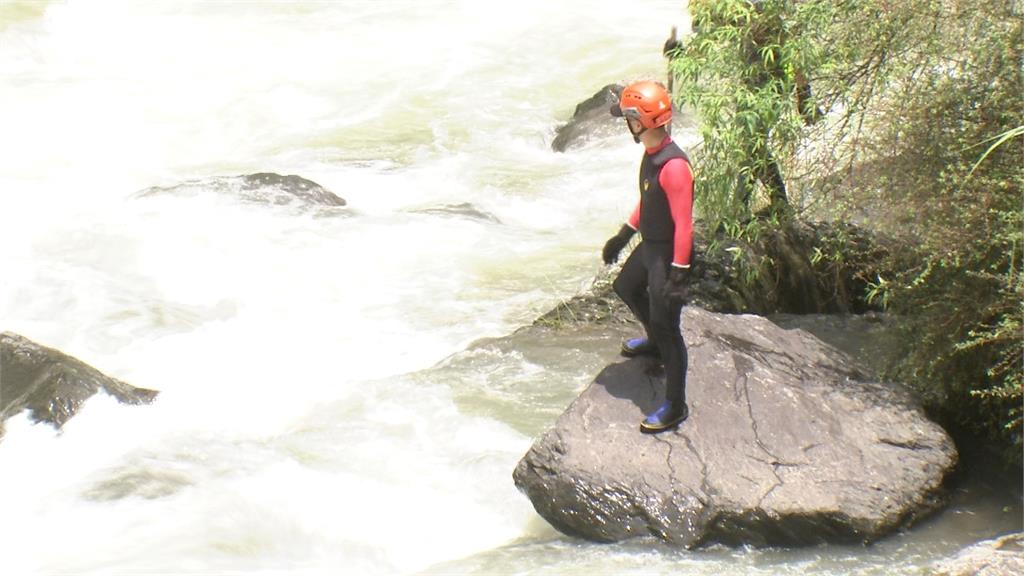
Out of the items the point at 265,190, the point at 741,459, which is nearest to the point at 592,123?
the point at 265,190

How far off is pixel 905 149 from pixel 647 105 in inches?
70.2

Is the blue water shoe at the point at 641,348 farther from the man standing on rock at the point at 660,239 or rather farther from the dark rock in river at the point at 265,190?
the dark rock in river at the point at 265,190

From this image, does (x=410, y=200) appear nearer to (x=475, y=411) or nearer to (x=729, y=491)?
(x=475, y=411)

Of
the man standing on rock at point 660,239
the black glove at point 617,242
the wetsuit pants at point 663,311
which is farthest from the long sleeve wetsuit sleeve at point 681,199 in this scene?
the black glove at point 617,242

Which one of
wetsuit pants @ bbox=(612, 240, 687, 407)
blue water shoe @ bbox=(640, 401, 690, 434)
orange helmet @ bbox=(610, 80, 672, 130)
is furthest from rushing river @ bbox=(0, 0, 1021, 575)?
orange helmet @ bbox=(610, 80, 672, 130)

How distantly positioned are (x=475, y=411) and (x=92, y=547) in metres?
2.23

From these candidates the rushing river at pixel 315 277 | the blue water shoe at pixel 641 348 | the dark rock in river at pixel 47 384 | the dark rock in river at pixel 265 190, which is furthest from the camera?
the dark rock in river at pixel 265 190

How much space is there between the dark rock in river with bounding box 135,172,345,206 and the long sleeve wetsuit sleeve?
6.34m

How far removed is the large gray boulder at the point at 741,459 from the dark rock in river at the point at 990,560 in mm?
714

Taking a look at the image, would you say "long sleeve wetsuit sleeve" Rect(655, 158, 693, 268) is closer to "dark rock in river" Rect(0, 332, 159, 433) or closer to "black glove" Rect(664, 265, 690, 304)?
"black glove" Rect(664, 265, 690, 304)

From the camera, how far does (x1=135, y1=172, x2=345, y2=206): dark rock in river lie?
1163 centimetres

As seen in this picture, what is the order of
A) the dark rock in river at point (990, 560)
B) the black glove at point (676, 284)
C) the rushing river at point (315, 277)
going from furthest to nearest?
1. the rushing river at point (315, 277)
2. the black glove at point (676, 284)
3. the dark rock in river at point (990, 560)

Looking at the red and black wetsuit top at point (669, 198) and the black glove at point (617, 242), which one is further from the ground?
the red and black wetsuit top at point (669, 198)

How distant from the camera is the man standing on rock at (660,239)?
5.70 m
